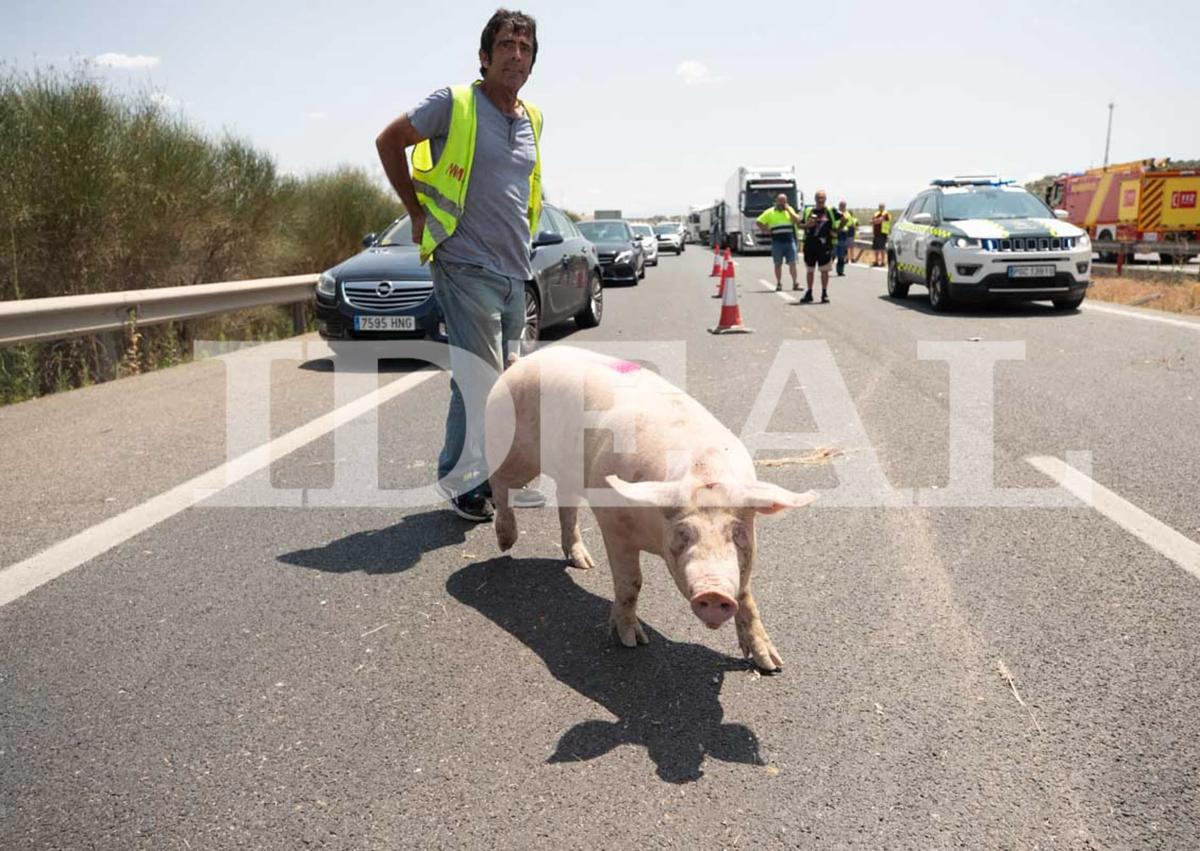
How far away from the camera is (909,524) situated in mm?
4980

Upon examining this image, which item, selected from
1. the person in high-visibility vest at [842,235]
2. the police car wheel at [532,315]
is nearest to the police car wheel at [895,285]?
the person in high-visibility vest at [842,235]

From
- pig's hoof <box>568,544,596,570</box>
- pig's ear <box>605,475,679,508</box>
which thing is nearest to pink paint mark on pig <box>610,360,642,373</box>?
pig's hoof <box>568,544,596,570</box>

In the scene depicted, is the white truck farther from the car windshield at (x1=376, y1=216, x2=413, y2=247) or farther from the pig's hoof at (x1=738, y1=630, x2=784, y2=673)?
the pig's hoof at (x1=738, y1=630, x2=784, y2=673)

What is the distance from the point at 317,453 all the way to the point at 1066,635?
15.4 ft

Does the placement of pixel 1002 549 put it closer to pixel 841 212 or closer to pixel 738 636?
pixel 738 636

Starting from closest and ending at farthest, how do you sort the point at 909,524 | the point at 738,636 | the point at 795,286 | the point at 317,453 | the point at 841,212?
the point at 738,636, the point at 909,524, the point at 317,453, the point at 795,286, the point at 841,212

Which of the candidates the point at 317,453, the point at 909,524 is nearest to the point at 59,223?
the point at 317,453

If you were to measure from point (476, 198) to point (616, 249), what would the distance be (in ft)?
Result: 64.7

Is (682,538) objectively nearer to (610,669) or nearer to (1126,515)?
(610,669)

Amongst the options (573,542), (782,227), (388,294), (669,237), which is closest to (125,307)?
(388,294)

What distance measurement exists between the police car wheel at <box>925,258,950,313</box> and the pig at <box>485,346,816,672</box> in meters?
12.1

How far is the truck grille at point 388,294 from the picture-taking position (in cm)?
1057

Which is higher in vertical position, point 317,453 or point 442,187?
point 442,187

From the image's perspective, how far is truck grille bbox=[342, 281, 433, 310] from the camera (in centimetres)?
1057
